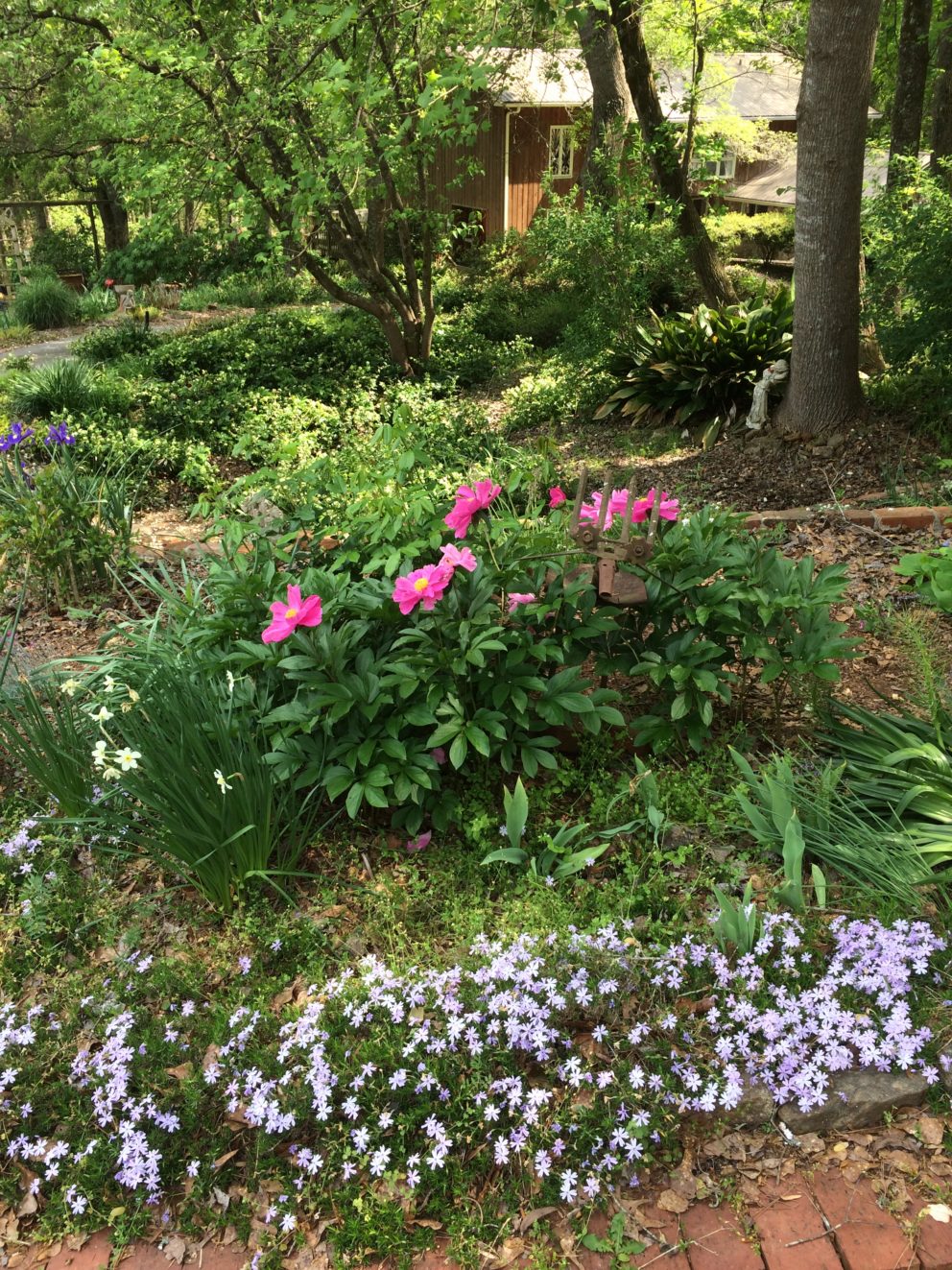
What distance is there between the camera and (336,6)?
12.5 ft

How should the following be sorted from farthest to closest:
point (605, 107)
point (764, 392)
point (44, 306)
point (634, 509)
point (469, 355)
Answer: point (44, 306), point (605, 107), point (469, 355), point (764, 392), point (634, 509)

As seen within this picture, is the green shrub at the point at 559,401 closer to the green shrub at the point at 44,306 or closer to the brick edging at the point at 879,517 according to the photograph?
the brick edging at the point at 879,517

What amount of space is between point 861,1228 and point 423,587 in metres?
1.55

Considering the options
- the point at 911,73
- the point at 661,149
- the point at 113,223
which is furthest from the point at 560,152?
the point at 661,149

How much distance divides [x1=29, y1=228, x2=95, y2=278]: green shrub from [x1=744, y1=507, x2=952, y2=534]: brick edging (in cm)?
1897

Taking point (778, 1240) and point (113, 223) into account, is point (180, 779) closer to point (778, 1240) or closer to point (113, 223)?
point (778, 1240)

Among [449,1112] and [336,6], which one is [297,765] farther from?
[336,6]

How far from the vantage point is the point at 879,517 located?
13.5 ft

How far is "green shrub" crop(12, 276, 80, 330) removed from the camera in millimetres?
14398

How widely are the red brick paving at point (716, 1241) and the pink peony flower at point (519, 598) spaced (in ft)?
4.54

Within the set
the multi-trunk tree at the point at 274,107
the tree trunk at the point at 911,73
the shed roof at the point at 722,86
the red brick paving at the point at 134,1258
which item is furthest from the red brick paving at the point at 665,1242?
the shed roof at the point at 722,86

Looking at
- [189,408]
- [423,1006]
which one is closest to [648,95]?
[189,408]

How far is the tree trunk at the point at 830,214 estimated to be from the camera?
15.1 ft

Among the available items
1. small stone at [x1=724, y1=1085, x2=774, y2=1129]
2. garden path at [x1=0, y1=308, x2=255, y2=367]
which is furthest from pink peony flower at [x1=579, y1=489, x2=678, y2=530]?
garden path at [x1=0, y1=308, x2=255, y2=367]
